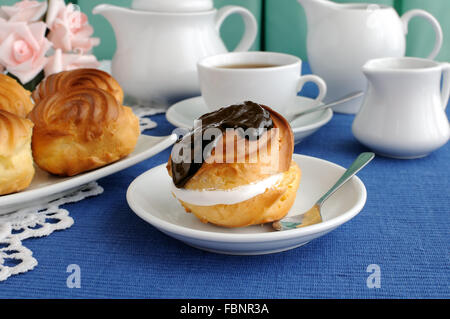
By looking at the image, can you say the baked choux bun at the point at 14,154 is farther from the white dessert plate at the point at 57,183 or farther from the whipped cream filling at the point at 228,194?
the whipped cream filling at the point at 228,194

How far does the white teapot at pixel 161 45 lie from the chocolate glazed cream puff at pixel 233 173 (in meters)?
0.55

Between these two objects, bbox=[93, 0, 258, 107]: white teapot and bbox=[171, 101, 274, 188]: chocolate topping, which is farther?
bbox=[93, 0, 258, 107]: white teapot

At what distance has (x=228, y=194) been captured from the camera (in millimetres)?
533

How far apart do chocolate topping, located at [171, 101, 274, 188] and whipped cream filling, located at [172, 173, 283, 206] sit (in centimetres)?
2

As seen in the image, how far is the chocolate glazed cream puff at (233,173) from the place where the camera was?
1.75ft

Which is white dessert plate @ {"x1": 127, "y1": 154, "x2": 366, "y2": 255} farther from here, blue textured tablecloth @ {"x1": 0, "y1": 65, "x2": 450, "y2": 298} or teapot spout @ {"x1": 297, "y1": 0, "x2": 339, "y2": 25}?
teapot spout @ {"x1": 297, "y1": 0, "x2": 339, "y2": 25}

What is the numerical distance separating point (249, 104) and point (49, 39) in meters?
0.62

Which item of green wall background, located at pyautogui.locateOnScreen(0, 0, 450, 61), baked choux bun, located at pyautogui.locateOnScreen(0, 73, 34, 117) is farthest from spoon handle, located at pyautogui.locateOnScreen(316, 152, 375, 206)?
green wall background, located at pyautogui.locateOnScreen(0, 0, 450, 61)

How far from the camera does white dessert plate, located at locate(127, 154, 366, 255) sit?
0.48m

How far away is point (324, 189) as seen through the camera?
0.64 meters

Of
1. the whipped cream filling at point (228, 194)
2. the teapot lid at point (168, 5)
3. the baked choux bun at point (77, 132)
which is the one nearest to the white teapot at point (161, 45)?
the teapot lid at point (168, 5)
